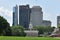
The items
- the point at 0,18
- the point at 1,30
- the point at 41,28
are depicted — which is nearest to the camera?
the point at 1,30

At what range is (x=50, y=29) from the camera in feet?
614

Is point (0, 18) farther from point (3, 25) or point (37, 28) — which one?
point (37, 28)

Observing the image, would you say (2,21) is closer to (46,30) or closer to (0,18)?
(0,18)

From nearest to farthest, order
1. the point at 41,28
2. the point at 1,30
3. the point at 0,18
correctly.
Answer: the point at 1,30
the point at 0,18
the point at 41,28

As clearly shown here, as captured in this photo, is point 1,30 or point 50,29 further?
point 50,29

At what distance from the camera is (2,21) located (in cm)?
9694

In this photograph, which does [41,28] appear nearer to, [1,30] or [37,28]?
[37,28]

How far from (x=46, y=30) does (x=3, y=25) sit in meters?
91.0

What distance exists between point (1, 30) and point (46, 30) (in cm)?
9458

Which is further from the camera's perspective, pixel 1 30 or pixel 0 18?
pixel 0 18

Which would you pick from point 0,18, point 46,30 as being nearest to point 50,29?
point 46,30

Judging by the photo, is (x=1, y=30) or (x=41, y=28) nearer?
(x=1, y=30)

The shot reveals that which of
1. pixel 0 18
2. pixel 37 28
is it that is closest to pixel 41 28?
pixel 37 28

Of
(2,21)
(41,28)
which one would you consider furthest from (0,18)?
(41,28)
